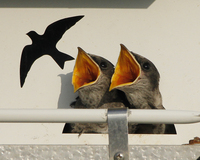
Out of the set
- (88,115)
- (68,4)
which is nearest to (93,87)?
(68,4)

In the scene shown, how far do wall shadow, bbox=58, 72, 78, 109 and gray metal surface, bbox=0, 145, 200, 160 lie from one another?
47.3 inches

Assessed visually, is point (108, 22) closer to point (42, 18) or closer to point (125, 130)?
point (42, 18)

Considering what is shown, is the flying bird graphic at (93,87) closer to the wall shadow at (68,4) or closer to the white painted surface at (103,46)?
the white painted surface at (103,46)

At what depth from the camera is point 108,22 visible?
7.74 feet

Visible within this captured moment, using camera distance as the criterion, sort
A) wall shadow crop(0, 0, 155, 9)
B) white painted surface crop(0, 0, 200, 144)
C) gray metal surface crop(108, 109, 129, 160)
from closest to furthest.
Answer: gray metal surface crop(108, 109, 129, 160) < white painted surface crop(0, 0, 200, 144) < wall shadow crop(0, 0, 155, 9)

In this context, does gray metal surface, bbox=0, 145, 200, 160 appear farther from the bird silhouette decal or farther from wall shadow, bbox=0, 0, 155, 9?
wall shadow, bbox=0, 0, 155, 9

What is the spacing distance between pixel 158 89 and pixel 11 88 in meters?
0.81

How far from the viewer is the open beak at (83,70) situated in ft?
7.15

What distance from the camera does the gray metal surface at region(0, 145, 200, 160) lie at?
1.05 metres

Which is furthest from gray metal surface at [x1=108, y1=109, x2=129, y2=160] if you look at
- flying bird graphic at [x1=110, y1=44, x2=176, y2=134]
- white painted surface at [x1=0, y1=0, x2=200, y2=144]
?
white painted surface at [x1=0, y1=0, x2=200, y2=144]

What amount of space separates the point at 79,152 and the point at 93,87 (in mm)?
1239

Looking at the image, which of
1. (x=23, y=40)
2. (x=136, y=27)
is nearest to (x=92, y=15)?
(x=136, y=27)

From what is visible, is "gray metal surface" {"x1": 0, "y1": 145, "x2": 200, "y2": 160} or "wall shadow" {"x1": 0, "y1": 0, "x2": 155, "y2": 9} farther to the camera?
"wall shadow" {"x1": 0, "y1": 0, "x2": 155, "y2": 9}

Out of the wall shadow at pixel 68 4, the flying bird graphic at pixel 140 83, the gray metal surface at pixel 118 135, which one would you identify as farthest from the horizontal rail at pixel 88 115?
the wall shadow at pixel 68 4
